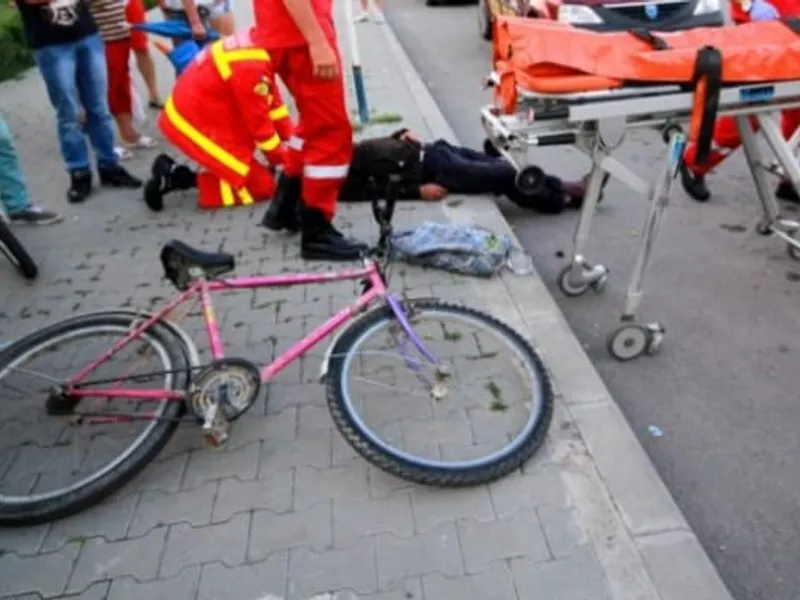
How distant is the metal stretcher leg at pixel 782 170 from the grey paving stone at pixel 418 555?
7.46 feet

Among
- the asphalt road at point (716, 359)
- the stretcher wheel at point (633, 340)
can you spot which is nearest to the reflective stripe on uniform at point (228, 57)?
the asphalt road at point (716, 359)

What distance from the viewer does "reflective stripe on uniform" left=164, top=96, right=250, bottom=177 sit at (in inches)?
183

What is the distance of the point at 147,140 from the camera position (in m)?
6.29

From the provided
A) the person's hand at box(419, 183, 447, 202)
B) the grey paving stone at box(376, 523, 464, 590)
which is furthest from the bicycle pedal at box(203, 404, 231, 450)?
the person's hand at box(419, 183, 447, 202)

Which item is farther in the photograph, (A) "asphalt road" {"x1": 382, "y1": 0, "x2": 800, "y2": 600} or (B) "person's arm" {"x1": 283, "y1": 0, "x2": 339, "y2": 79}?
(B) "person's arm" {"x1": 283, "y1": 0, "x2": 339, "y2": 79}

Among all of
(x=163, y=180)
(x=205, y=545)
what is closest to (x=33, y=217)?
(x=163, y=180)

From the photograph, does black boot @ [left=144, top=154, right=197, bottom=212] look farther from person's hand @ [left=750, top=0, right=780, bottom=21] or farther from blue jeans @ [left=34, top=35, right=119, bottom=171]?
person's hand @ [left=750, top=0, right=780, bottom=21]

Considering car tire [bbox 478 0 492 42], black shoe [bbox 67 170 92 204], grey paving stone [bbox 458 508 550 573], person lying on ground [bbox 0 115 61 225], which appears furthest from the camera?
car tire [bbox 478 0 492 42]

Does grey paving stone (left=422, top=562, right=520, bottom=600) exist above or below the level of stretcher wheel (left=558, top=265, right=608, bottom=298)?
above

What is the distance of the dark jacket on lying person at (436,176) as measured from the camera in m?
4.75

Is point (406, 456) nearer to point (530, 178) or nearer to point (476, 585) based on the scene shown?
point (476, 585)

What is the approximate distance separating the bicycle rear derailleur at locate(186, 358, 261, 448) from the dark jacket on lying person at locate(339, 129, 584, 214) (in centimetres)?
241

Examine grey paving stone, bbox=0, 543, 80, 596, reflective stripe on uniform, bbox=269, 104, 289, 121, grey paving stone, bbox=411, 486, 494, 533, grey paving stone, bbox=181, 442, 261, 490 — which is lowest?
grey paving stone, bbox=181, 442, 261, 490

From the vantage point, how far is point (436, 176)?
4832 mm
